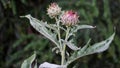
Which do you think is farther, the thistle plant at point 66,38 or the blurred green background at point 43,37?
the blurred green background at point 43,37

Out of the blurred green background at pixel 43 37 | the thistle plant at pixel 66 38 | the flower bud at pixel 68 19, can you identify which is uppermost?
the flower bud at pixel 68 19

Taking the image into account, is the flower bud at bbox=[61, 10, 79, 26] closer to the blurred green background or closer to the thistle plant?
the thistle plant

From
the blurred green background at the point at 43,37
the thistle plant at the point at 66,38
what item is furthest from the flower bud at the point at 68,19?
the blurred green background at the point at 43,37

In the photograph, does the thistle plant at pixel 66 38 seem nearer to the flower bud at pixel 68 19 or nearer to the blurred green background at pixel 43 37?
the flower bud at pixel 68 19

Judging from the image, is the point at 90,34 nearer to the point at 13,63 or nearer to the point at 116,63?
the point at 116,63

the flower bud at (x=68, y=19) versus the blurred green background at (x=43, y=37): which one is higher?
the flower bud at (x=68, y=19)

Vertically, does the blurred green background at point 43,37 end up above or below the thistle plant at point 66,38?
below

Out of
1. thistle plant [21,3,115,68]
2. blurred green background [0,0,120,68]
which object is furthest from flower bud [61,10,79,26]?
blurred green background [0,0,120,68]

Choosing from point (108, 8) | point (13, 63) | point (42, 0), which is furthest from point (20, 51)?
point (108, 8)

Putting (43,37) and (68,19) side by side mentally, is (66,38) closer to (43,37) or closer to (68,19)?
(68,19)
